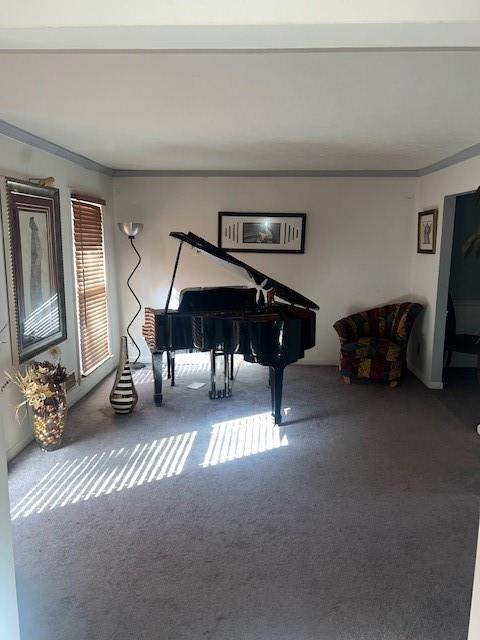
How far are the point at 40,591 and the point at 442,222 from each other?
4.41 metres

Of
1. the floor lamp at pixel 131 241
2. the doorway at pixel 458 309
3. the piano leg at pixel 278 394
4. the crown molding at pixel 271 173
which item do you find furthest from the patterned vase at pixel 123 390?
the doorway at pixel 458 309

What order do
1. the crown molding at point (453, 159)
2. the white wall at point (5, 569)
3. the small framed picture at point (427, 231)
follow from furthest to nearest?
the small framed picture at point (427, 231) < the crown molding at point (453, 159) < the white wall at point (5, 569)

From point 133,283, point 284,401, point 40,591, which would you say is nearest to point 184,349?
point 284,401

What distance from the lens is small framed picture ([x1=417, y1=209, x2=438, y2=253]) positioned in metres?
4.84

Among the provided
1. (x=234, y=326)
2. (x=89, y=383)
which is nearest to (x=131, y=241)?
(x=89, y=383)

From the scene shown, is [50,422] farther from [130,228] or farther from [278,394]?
[130,228]

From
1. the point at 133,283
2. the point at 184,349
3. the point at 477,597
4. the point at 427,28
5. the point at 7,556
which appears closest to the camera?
the point at 427,28

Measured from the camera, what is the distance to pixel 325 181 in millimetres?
5500

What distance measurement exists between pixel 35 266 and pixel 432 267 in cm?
380

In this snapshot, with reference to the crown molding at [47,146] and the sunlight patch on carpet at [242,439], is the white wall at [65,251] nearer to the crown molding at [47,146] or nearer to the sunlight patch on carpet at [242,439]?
the crown molding at [47,146]

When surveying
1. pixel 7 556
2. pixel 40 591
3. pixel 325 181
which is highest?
pixel 325 181

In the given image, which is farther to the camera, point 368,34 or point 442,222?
point 442,222

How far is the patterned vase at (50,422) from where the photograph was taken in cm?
348

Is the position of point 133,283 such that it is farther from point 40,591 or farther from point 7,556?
point 7,556
